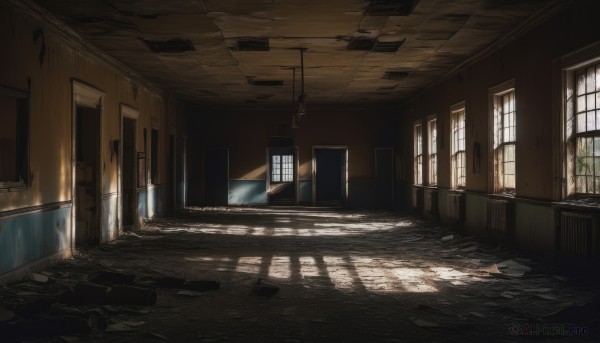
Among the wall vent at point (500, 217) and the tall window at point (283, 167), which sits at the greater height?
the tall window at point (283, 167)

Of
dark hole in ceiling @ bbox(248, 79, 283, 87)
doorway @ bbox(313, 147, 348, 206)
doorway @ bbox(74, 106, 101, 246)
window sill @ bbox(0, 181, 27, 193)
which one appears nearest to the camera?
window sill @ bbox(0, 181, 27, 193)

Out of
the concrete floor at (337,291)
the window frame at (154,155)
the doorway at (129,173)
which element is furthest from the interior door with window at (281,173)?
the concrete floor at (337,291)

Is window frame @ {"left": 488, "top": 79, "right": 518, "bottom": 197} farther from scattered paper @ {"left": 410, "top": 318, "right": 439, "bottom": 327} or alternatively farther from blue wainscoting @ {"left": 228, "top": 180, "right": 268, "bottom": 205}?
blue wainscoting @ {"left": 228, "top": 180, "right": 268, "bottom": 205}

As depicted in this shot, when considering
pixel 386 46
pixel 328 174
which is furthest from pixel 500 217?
pixel 328 174

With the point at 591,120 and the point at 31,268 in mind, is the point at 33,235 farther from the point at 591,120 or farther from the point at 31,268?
the point at 591,120

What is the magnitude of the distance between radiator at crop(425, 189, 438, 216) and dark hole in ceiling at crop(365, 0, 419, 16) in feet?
22.5

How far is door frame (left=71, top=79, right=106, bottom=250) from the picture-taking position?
8148 millimetres

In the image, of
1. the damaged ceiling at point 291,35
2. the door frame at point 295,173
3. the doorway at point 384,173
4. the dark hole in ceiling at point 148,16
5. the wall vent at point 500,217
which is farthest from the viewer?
the door frame at point 295,173

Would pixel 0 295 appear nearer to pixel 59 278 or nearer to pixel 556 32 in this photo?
pixel 59 278

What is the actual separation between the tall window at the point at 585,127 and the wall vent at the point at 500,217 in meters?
1.64

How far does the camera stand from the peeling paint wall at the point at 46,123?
20.3 feet

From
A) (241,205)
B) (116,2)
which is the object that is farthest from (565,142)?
(241,205)

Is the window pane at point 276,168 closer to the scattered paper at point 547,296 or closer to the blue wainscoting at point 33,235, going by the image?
the blue wainscoting at point 33,235

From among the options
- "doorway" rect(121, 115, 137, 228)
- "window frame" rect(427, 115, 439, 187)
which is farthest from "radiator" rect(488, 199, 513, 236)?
"doorway" rect(121, 115, 137, 228)
